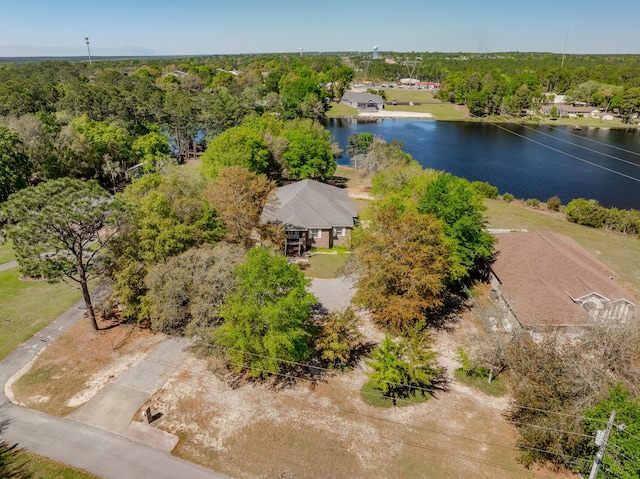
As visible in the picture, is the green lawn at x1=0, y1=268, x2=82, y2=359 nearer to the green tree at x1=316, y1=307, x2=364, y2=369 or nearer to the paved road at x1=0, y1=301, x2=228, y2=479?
the paved road at x1=0, y1=301, x2=228, y2=479

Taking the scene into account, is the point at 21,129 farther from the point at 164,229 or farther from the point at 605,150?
the point at 605,150

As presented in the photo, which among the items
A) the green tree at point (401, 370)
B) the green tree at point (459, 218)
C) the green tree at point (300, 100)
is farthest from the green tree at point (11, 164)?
the green tree at point (300, 100)

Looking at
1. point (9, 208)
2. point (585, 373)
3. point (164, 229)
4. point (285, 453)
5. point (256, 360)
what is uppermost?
point (9, 208)

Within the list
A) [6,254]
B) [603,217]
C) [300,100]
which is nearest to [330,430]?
[6,254]

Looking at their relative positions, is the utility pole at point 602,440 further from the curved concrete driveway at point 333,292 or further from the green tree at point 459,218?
the curved concrete driveway at point 333,292

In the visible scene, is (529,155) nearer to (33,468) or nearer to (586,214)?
(586,214)

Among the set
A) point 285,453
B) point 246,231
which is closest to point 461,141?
point 246,231
